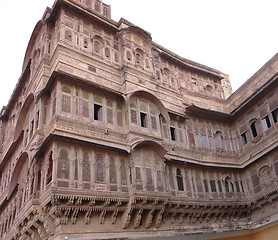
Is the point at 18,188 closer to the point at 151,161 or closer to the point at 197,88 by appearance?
the point at 151,161

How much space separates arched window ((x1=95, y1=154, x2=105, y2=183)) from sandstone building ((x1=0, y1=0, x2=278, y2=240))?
62mm

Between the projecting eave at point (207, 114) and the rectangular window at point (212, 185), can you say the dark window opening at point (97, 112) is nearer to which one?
the projecting eave at point (207, 114)

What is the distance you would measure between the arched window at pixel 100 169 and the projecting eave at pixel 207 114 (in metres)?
7.03

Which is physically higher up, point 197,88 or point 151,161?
point 197,88

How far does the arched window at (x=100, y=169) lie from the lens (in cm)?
1256

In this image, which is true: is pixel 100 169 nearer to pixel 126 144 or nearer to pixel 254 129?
pixel 126 144

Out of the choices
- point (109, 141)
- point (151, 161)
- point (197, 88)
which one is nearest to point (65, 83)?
point (109, 141)

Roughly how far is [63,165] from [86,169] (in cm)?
102

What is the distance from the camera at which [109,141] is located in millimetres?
13297

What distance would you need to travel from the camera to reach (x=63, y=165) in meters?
11.8

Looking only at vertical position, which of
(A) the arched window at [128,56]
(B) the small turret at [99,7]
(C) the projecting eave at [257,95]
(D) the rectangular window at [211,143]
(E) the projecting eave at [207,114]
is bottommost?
(D) the rectangular window at [211,143]

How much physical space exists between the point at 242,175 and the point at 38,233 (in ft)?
39.5

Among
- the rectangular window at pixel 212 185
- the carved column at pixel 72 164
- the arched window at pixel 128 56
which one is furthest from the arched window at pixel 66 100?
the rectangular window at pixel 212 185

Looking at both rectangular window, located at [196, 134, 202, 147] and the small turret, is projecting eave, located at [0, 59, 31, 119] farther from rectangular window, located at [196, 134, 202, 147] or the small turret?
rectangular window, located at [196, 134, 202, 147]
